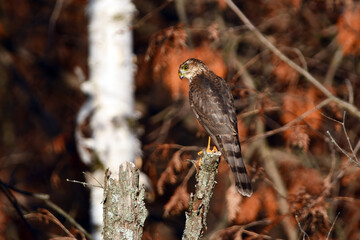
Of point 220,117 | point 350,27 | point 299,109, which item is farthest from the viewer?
point 299,109

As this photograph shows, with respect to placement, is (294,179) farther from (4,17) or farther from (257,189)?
(4,17)

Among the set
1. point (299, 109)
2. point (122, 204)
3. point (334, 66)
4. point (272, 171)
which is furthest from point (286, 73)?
point (122, 204)

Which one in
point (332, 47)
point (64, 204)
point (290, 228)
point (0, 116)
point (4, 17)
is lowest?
point (290, 228)

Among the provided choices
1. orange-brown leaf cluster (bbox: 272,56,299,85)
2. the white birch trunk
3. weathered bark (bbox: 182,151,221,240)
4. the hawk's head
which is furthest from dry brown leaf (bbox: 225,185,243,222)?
orange-brown leaf cluster (bbox: 272,56,299,85)

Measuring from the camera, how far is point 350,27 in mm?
5234

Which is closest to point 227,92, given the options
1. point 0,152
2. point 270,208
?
point 270,208

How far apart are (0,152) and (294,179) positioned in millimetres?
5894

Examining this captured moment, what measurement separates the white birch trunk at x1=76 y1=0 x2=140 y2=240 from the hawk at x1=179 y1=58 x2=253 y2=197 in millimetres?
786

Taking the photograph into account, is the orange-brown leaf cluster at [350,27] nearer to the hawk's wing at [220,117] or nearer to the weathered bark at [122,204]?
the hawk's wing at [220,117]

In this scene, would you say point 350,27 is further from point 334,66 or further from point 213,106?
point 213,106

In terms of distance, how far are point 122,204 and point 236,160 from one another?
123cm

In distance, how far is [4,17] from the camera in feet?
27.4

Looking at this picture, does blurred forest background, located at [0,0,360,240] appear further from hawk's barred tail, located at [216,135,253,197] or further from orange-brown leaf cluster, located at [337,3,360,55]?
hawk's barred tail, located at [216,135,253,197]

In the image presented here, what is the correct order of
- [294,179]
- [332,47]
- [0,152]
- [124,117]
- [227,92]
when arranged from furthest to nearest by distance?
[0,152] → [332,47] → [294,179] → [124,117] → [227,92]
